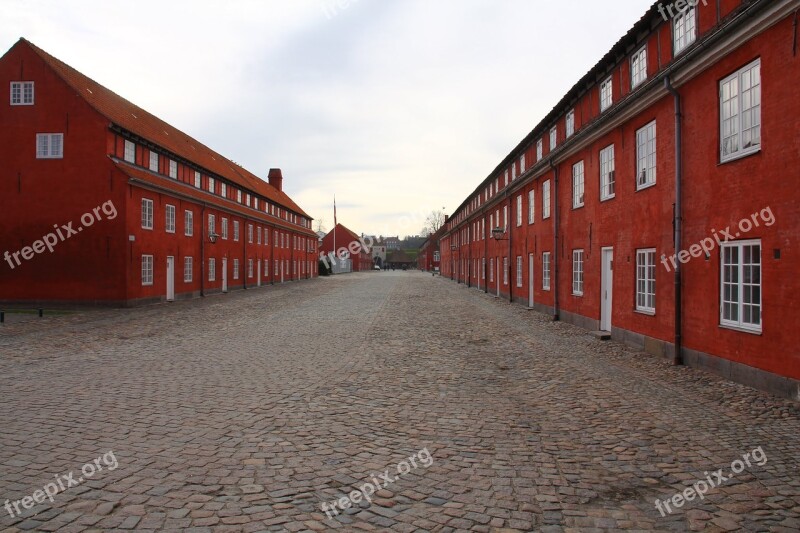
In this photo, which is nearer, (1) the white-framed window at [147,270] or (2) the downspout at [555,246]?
(2) the downspout at [555,246]

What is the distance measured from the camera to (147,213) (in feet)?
78.4

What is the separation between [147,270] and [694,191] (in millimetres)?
22137

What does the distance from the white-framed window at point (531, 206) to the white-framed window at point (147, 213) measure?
1701 centimetres

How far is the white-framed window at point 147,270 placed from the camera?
2359cm

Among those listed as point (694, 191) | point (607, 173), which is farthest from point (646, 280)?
point (607, 173)

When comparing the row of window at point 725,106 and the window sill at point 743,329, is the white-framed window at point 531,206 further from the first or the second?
the window sill at point 743,329

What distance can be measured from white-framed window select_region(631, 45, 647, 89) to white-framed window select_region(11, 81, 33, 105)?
2277 centimetres

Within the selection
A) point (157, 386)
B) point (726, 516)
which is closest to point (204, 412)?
point (157, 386)

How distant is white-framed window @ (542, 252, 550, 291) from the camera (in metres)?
20.1

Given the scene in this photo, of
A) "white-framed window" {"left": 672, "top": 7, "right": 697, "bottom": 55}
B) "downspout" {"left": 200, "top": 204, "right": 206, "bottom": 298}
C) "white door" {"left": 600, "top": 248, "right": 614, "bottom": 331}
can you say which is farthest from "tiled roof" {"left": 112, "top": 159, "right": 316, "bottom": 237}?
"white-framed window" {"left": 672, "top": 7, "right": 697, "bottom": 55}

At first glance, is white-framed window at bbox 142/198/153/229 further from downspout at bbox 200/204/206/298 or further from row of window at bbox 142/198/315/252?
downspout at bbox 200/204/206/298

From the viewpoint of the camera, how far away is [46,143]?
71.5ft

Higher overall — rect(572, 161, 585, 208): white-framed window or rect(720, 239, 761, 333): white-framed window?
rect(572, 161, 585, 208): white-framed window

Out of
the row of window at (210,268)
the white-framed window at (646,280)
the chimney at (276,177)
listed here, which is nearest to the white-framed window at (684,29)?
the white-framed window at (646,280)
